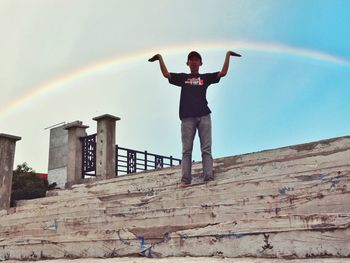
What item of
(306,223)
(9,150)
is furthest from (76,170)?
(306,223)

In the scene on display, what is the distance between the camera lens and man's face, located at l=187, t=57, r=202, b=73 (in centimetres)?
527

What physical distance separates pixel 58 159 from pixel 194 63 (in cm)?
923

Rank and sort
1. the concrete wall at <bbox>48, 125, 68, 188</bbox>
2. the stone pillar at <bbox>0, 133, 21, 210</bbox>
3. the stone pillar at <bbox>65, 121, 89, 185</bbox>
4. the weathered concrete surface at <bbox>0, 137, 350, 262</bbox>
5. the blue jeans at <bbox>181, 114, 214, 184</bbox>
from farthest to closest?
the concrete wall at <bbox>48, 125, 68, 188</bbox>
the stone pillar at <bbox>65, 121, 89, 185</bbox>
the stone pillar at <bbox>0, 133, 21, 210</bbox>
the blue jeans at <bbox>181, 114, 214, 184</bbox>
the weathered concrete surface at <bbox>0, 137, 350, 262</bbox>

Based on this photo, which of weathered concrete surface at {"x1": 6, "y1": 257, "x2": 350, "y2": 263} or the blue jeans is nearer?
weathered concrete surface at {"x1": 6, "y1": 257, "x2": 350, "y2": 263}

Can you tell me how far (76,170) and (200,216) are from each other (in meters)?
8.44

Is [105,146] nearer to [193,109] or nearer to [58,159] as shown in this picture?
[58,159]

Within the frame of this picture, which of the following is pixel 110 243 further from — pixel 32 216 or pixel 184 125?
pixel 32 216

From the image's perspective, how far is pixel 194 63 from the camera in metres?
5.27

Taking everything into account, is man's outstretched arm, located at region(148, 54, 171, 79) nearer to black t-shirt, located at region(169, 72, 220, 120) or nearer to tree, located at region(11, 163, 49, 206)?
black t-shirt, located at region(169, 72, 220, 120)

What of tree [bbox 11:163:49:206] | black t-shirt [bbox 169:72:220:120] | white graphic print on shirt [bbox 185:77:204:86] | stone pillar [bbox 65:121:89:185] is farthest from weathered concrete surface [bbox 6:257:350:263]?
stone pillar [bbox 65:121:89:185]

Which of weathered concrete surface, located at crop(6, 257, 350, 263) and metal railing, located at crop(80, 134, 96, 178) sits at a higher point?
metal railing, located at crop(80, 134, 96, 178)

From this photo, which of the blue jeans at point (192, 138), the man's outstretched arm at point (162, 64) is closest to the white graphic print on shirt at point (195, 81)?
the man's outstretched arm at point (162, 64)

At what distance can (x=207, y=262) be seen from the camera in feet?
9.56

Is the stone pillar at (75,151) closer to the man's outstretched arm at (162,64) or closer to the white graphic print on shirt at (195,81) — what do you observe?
the man's outstretched arm at (162,64)
